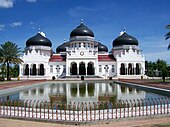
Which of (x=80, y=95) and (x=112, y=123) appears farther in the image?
(x=80, y=95)

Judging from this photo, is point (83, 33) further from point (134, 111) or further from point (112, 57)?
point (134, 111)

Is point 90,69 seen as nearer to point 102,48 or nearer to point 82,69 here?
point 82,69

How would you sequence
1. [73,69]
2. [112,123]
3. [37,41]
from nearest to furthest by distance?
[112,123] → [73,69] → [37,41]

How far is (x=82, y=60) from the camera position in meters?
57.5

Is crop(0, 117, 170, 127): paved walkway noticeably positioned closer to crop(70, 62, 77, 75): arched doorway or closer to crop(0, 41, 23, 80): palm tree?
crop(0, 41, 23, 80): palm tree

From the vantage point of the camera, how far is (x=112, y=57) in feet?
205

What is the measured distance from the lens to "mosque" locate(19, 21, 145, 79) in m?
57.7

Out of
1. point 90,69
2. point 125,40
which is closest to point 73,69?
point 90,69

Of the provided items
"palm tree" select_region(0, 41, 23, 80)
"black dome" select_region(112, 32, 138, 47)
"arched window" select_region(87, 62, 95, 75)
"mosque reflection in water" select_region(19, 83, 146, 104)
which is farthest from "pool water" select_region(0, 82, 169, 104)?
"black dome" select_region(112, 32, 138, 47)

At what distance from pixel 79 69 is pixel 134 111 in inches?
1976

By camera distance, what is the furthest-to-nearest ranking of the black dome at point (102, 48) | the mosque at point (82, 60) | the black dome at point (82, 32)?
the black dome at point (102, 48)
the black dome at point (82, 32)
the mosque at point (82, 60)

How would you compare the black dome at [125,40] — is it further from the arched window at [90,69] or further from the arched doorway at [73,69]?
the arched doorway at [73,69]

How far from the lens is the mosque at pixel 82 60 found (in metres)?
57.7

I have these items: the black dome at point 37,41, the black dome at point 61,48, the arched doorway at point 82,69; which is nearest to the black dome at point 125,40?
the arched doorway at point 82,69
